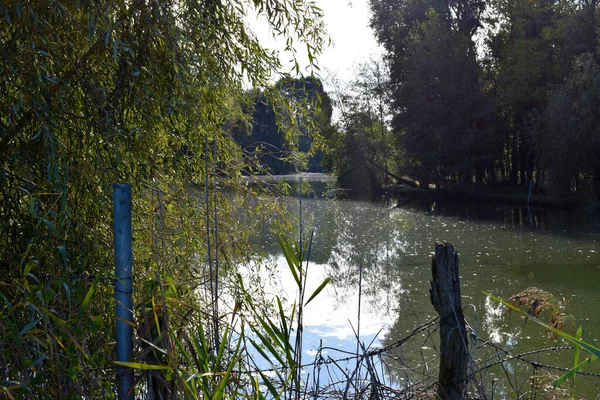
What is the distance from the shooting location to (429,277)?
926cm

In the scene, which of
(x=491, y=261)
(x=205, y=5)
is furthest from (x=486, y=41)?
(x=205, y=5)

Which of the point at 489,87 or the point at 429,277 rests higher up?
the point at 489,87

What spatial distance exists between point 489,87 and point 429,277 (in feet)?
56.1

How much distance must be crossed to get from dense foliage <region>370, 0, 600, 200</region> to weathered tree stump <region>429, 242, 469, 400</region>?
16806 mm

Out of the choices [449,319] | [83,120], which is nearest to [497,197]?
[449,319]

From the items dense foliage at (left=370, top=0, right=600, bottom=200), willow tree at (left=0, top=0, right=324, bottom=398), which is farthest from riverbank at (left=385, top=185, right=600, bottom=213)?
willow tree at (left=0, top=0, right=324, bottom=398)

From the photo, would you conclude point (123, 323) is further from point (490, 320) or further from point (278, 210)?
point (490, 320)

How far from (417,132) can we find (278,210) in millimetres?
21945

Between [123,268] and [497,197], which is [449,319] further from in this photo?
[497,197]

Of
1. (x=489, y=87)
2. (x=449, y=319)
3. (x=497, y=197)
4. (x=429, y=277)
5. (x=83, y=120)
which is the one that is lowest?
Answer: (x=429, y=277)

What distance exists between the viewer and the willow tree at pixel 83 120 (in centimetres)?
207

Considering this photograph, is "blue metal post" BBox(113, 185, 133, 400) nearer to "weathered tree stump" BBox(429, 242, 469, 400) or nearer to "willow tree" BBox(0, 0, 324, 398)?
"willow tree" BBox(0, 0, 324, 398)

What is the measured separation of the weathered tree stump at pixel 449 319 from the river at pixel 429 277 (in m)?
0.11

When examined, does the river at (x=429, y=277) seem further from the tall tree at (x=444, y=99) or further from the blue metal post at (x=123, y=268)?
the tall tree at (x=444, y=99)
